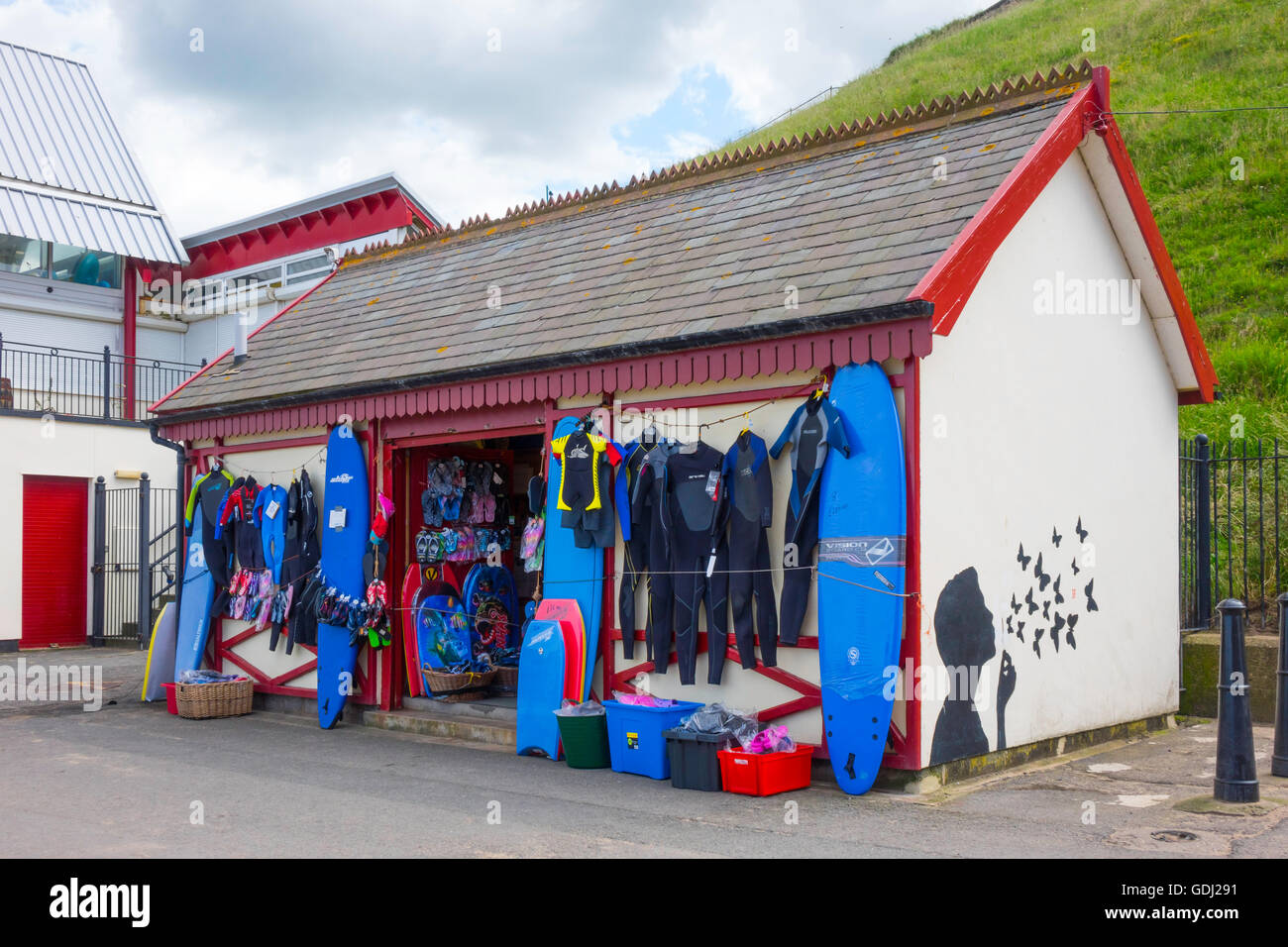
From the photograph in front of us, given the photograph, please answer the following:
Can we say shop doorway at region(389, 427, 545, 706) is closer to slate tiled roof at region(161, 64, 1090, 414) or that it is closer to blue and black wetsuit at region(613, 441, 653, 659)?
slate tiled roof at region(161, 64, 1090, 414)

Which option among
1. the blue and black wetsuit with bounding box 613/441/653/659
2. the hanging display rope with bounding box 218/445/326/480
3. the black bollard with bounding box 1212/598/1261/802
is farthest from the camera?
the hanging display rope with bounding box 218/445/326/480

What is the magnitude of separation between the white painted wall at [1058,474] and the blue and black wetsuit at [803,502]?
701mm

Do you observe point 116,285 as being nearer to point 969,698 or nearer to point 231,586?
point 231,586

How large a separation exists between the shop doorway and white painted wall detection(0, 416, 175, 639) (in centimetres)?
972

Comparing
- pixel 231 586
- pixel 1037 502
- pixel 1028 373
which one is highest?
pixel 1028 373

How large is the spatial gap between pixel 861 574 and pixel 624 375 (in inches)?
98.9

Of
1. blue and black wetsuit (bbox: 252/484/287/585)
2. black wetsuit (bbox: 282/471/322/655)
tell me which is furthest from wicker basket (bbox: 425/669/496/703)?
blue and black wetsuit (bbox: 252/484/287/585)

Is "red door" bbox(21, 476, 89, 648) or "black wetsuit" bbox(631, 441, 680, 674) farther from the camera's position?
"red door" bbox(21, 476, 89, 648)

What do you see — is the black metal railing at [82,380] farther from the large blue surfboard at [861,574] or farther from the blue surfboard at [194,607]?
the large blue surfboard at [861,574]

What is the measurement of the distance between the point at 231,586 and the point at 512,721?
4020 millimetres

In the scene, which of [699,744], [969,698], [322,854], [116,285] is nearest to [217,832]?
[322,854]

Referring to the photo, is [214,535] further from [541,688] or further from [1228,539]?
[1228,539]

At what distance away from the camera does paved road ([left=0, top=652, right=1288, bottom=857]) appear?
20.5 ft

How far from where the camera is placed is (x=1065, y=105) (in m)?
8.87
